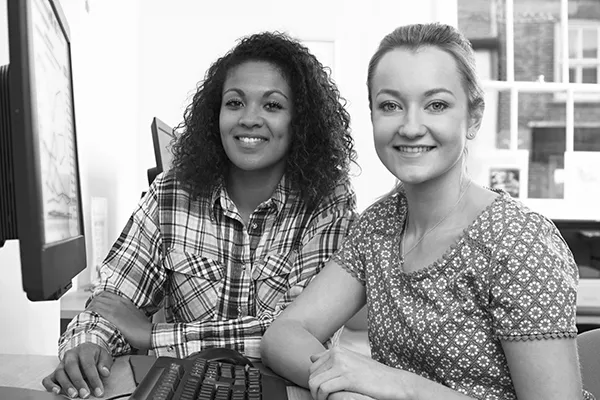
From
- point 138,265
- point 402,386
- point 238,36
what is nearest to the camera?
point 402,386

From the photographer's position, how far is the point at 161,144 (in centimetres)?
208

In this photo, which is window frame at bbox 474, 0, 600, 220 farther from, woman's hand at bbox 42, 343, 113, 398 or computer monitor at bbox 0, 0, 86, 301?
computer monitor at bbox 0, 0, 86, 301

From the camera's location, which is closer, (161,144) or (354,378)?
(354,378)

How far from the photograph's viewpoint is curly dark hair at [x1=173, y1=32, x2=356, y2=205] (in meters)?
1.53

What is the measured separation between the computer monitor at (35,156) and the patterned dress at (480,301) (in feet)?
1.64

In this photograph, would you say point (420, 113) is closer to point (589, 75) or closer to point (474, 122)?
point (474, 122)

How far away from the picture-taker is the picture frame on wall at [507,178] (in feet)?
12.4

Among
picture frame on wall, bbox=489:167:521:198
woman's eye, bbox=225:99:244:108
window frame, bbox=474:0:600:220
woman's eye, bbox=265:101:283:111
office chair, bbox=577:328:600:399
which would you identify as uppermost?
Result: window frame, bbox=474:0:600:220

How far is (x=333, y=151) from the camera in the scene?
1.63m

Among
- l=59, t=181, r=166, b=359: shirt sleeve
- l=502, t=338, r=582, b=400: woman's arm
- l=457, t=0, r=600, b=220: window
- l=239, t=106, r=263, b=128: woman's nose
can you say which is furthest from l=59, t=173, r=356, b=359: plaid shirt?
l=457, t=0, r=600, b=220: window

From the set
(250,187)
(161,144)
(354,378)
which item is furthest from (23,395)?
(161,144)

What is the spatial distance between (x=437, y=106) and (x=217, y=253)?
2.04ft

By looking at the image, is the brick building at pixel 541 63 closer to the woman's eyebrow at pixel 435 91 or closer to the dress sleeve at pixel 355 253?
the dress sleeve at pixel 355 253

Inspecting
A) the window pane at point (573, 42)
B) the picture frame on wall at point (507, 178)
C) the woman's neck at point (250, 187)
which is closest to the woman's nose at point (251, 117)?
the woman's neck at point (250, 187)
